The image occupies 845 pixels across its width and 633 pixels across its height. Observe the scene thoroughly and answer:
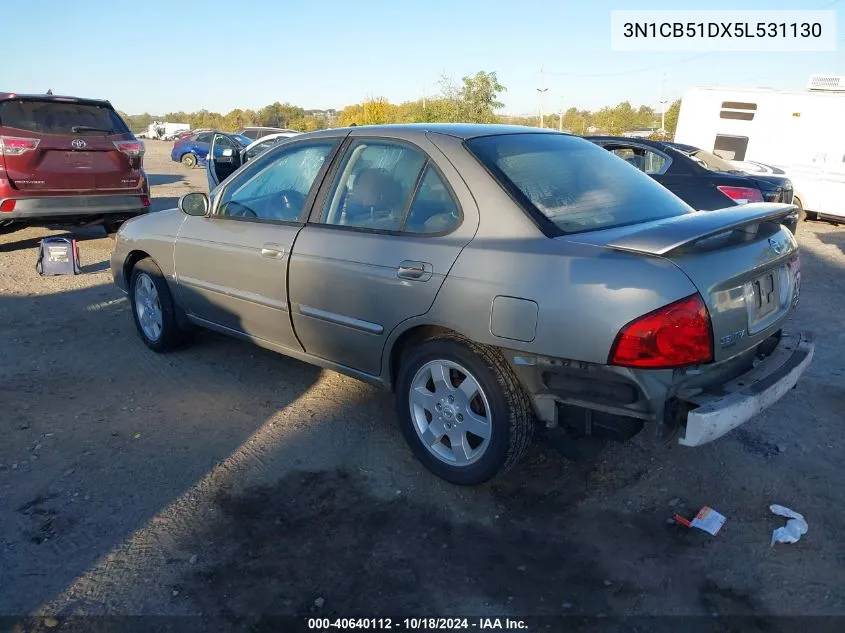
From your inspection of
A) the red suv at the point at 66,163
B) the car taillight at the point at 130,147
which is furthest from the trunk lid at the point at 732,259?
the car taillight at the point at 130,147

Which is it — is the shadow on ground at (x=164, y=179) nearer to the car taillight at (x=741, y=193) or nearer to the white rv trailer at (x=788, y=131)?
the white rv trailer at (x=788, y=131)

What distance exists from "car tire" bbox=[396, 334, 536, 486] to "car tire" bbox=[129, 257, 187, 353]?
2.35 m

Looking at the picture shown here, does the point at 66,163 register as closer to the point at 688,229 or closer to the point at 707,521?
the point at 688,229

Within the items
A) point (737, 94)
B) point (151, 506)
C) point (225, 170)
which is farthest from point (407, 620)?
point (737, 94)

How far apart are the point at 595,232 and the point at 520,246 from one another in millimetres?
372

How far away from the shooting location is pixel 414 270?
319 centimetres

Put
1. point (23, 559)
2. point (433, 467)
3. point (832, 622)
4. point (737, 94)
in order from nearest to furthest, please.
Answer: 1. point (832, 622)
2. point (23, 559)
3. point (433, 467)
4. point (737, 94)

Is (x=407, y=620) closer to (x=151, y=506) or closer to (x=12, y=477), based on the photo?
(x=151, y=506)

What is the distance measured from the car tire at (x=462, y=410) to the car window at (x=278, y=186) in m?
1.31

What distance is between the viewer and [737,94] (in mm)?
13344

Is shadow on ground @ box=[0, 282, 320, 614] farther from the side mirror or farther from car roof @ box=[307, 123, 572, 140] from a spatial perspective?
car roof @ box=[307, 123, 572, 140]

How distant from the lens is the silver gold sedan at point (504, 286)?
262cm

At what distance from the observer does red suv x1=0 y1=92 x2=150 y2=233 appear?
779 centimetres

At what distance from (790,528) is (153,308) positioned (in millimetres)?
4418
